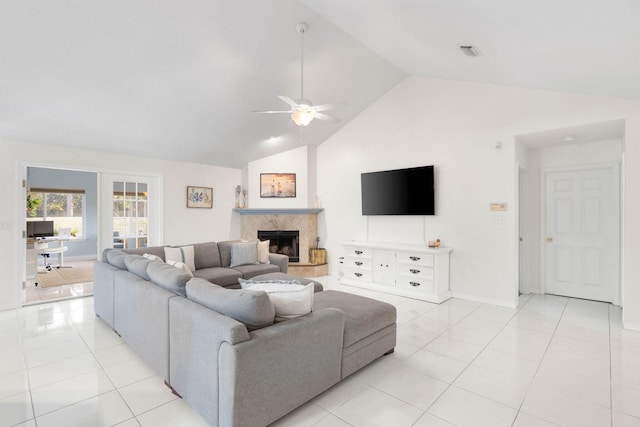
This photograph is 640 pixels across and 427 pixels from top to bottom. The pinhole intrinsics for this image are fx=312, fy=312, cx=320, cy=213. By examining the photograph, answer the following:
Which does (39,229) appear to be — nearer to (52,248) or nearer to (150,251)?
(52,248)

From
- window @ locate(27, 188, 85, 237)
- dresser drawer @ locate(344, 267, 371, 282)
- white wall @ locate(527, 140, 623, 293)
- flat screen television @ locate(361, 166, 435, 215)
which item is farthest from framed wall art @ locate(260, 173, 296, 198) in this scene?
window @ locate(27, 188, 85, 237)

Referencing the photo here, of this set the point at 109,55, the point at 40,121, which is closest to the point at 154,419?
the point at 109,55

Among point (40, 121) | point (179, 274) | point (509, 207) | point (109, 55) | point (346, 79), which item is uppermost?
point (346, 79)

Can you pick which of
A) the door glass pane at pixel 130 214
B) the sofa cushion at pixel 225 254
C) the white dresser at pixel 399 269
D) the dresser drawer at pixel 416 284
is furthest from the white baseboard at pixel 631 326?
the door glass pane at pixel 130 214

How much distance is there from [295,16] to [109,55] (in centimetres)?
189

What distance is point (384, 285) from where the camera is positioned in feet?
17.0

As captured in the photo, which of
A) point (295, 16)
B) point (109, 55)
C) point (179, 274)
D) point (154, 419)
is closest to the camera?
point (154, 419)

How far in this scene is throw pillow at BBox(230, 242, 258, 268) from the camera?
5023mm

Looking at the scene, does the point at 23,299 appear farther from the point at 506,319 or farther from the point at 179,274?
the point at 506,319

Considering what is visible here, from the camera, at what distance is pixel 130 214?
5.42 m

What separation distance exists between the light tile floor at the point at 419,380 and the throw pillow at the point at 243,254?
190 centimetres

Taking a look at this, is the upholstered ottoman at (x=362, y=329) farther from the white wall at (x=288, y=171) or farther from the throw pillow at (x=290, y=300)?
the white wall at (x=288, y=171)

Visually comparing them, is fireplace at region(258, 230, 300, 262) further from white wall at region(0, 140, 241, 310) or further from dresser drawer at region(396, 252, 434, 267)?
dresser drawer at region(396, 252, 434, 267)

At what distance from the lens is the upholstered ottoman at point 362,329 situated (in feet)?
7.91
